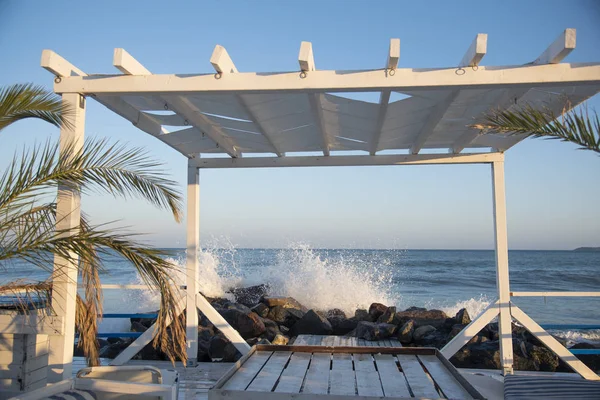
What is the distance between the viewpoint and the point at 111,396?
2.92 m

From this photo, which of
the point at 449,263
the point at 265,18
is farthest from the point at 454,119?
the point at 449,263

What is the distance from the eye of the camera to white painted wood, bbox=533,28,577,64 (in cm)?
289

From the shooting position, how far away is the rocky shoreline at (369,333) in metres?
6.39

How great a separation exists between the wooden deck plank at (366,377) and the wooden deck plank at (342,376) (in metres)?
0.03

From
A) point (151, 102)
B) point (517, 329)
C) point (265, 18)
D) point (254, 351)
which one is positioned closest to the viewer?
point (254, 351)

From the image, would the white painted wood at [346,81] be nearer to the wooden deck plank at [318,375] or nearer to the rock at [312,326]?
the wooden deck plank at [318,375]

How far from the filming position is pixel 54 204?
3465 mm

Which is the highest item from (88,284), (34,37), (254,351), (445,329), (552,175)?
(34,37)

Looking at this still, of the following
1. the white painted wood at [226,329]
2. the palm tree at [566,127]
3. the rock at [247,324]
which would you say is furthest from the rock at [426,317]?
the palm tree at [566,127]

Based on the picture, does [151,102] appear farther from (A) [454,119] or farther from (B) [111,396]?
(A) [454,119]

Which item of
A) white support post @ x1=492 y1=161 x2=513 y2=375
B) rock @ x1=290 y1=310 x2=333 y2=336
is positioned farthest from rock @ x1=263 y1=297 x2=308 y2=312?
white support post @ x1=492 y1=161 x2=513 y2=375

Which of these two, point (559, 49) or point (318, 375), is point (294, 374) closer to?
point (318, 375)

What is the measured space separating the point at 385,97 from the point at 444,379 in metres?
1.86

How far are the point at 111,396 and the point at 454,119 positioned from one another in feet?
10.6
